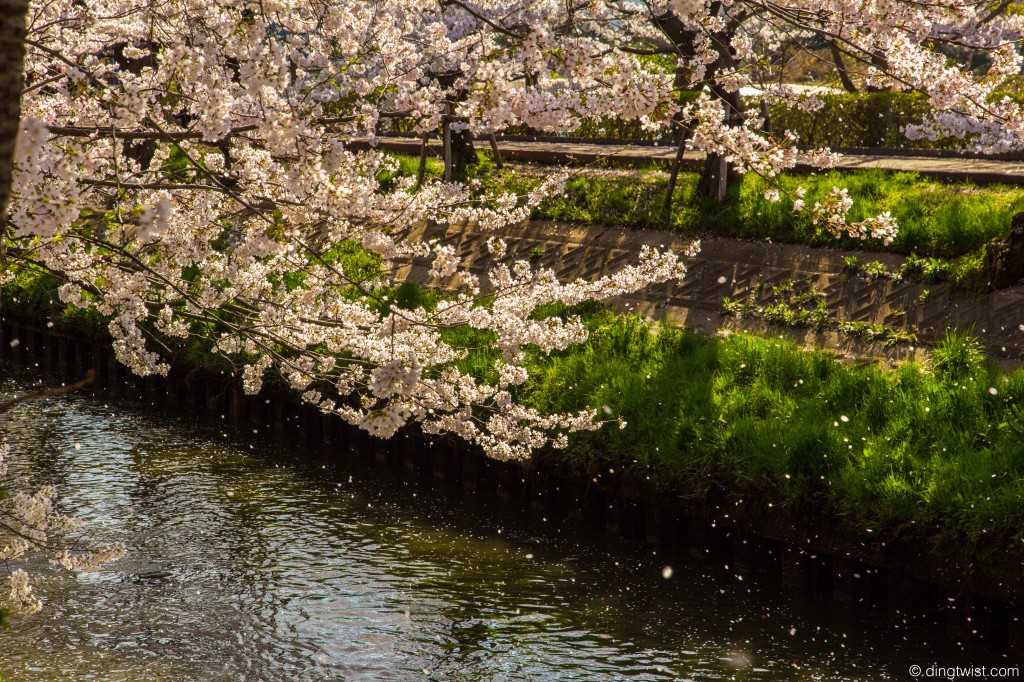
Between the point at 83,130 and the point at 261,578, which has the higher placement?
the point at 83,130

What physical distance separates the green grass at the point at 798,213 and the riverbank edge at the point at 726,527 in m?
4.55

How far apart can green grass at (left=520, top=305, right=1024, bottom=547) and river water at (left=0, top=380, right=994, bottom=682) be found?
984 mm

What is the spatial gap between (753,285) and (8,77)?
43.8ft

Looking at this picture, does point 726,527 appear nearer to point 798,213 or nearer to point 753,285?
point 753,285

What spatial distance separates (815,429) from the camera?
10.3m

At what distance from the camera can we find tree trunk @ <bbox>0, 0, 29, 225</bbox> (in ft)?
10.5

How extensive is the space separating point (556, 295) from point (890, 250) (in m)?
7.26

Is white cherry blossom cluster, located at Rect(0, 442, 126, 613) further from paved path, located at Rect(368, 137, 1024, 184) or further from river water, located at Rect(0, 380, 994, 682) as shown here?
paved path, located at Rect(368, 137, 1024, 184)

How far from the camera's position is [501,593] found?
1005cm

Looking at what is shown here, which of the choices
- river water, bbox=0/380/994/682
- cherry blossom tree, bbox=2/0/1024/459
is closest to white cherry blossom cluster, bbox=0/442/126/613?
river water, bbox=0/380/994/682

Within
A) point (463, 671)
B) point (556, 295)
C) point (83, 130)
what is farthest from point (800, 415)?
point (83, 130)

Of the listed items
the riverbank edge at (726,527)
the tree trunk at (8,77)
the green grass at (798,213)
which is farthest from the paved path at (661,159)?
the tree trunk at (8,77)

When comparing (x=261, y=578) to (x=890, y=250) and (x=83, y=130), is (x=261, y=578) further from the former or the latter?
(x=890, y=250)

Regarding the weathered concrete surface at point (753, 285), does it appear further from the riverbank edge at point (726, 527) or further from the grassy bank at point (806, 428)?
the riverbank edge at point (726, 527)
